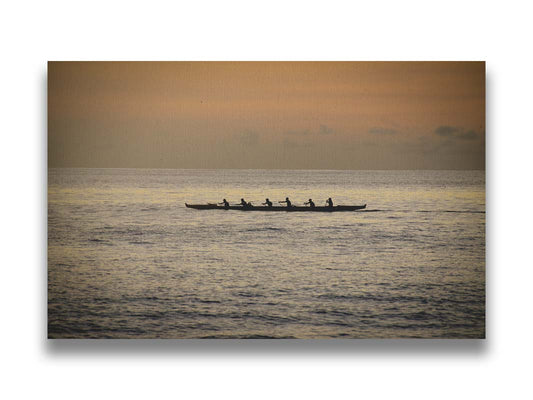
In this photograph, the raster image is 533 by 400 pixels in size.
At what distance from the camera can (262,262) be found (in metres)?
5.98

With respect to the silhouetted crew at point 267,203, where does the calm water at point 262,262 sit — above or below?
below

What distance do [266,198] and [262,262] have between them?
0.45m

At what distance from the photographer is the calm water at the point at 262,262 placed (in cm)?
587

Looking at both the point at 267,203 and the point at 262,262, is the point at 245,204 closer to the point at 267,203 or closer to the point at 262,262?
the point at 267,203
